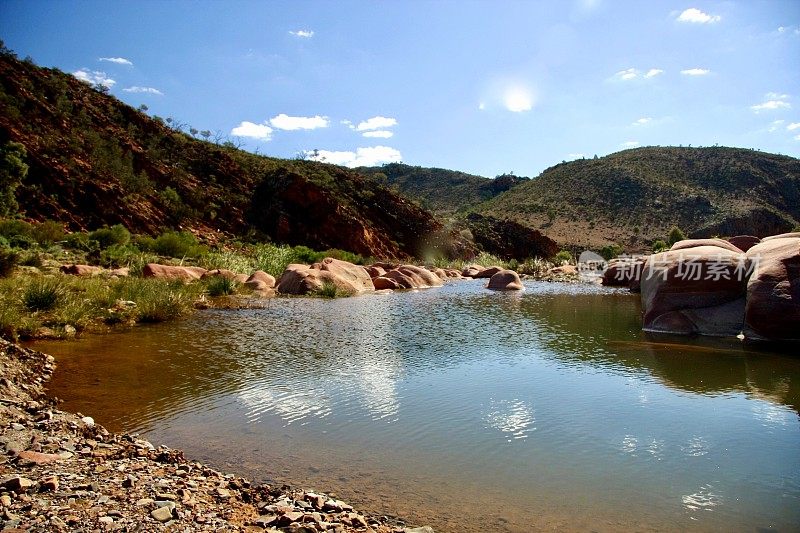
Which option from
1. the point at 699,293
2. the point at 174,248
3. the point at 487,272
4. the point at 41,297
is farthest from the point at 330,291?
the point at 487,272

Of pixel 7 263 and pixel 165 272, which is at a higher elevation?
pixel 7 263

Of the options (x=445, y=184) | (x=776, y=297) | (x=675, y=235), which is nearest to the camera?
(x=776, y=297)

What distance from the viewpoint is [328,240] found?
140ft

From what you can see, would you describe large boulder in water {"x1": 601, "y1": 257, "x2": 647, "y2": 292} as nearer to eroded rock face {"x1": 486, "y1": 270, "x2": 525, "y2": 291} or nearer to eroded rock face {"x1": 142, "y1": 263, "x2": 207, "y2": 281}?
eroded rock face {"x1": 486, "y1": 270, "x2": 525, "y2": 291}

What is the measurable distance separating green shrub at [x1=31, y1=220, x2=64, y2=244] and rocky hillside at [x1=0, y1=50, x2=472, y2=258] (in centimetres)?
645

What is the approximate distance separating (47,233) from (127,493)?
2482 centimetres

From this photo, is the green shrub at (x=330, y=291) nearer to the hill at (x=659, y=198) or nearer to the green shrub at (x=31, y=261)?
the green shrub at (x=31, y=261)

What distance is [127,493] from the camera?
3650 millimetres

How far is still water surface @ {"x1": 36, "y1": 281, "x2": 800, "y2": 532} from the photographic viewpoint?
4.20 m

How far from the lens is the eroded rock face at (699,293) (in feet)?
39.3

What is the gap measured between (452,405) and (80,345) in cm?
677

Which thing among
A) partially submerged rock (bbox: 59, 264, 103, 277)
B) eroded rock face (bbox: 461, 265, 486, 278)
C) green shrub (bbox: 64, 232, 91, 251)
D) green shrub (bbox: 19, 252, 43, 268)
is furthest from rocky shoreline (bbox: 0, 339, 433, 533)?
eroded rock face (bbox: 461, 265, 486, 278)

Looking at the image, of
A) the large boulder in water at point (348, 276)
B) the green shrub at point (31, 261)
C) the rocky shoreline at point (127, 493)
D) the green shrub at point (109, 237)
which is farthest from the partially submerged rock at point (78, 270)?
the rocky shoreline at point (127, 493)

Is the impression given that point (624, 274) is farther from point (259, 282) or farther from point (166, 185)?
point (166, 185)
